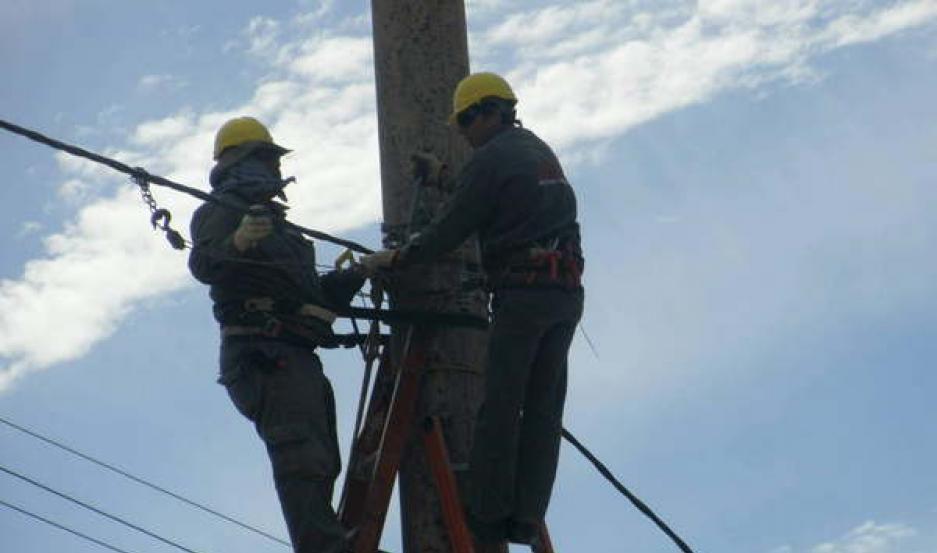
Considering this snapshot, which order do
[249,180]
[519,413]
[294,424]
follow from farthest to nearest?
[249,180] → [294,424] → [519,413]

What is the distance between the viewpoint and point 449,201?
759 cm

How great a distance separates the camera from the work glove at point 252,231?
7633 mm

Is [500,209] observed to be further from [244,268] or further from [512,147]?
[244,268]

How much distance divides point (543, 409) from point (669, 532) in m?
1.70

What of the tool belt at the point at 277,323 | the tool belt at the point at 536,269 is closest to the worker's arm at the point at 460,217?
the tool belt at the point at 536,269

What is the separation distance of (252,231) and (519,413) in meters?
1.23

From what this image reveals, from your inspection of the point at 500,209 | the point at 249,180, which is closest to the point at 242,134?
the point at 249,180

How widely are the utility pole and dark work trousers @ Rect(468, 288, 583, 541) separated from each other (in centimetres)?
19

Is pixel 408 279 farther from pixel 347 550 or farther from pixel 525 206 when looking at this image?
pixel 347 550

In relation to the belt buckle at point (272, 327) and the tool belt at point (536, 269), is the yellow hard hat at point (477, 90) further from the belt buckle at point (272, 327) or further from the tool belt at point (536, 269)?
the belt buckle at point (272, 327)

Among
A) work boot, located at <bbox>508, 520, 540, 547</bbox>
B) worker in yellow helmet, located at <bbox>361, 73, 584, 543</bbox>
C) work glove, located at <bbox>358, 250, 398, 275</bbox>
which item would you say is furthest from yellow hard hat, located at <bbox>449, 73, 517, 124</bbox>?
work boot, located at <bbox>508, 520, 540, 547</bbox>

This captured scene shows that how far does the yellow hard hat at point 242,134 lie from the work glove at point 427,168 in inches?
29.1

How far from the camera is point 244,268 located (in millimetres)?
7789

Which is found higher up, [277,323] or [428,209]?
[428,209]
